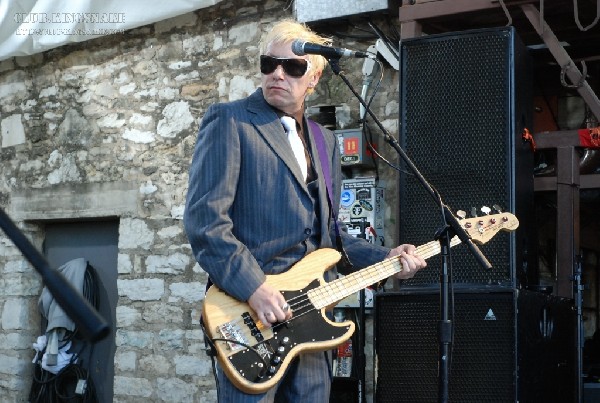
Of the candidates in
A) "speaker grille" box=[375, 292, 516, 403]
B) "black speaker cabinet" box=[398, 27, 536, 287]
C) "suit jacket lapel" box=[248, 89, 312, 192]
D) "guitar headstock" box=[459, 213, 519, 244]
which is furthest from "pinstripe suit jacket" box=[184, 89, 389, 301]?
"black speaker cabinet" box=[398, 27, 536, 287]

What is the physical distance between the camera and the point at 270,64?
11.1 feet

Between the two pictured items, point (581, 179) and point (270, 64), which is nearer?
point (270, 64)

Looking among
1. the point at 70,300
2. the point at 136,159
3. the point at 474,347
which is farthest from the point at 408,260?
the point at 136,159

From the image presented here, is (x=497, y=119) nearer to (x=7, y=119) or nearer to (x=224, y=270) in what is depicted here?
(x=224, y=270)

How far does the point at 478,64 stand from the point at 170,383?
3.20 m

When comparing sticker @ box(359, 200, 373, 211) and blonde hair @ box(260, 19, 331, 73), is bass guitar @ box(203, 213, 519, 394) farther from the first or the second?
sticker @ box(359, 200, 373, 211)

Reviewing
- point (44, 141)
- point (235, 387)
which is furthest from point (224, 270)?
point (44, 141)

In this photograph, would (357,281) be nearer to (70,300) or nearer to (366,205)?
(70,300)

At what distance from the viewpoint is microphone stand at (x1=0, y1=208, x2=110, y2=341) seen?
1.42 metres

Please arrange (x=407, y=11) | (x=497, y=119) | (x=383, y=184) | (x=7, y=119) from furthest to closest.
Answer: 1. (x=7, y=119)
2. (x=383, y=184)
3. (x=407, y=11)
4. (x=497, y=119)

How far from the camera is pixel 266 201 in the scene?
127 inches

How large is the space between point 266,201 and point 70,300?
5.91ft

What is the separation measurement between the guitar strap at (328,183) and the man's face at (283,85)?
0.47ft

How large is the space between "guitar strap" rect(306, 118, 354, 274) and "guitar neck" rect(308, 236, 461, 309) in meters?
0.13
